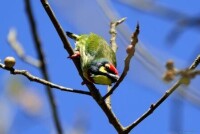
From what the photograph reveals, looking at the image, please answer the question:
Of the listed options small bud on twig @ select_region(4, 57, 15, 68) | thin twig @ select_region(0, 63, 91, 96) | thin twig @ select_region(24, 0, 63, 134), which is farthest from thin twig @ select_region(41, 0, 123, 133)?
thin twig @ select_region(24, 0, 63, 134)

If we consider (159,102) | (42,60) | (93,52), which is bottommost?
(42,60)

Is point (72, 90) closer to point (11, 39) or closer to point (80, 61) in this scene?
point (80, 61)

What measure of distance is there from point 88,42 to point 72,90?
0.86 meters

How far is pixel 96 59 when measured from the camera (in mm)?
2893

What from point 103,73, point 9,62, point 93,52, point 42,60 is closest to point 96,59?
point 93,52

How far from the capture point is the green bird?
253 cm

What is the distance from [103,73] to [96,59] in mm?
338

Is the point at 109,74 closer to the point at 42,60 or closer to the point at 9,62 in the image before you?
the point at 9,62

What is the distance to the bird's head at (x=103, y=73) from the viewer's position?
247 cm

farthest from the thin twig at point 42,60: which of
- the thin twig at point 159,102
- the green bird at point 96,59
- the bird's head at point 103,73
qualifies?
the thin twig at point 159,102

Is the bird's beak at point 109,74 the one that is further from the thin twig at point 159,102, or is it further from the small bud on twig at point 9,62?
the small bud on twig at point 9,62

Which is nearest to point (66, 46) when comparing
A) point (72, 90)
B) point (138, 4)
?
point (72, 90)

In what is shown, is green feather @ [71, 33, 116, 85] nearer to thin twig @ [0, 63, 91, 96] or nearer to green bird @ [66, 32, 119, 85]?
green bird @ [66, 32, 119, 85]

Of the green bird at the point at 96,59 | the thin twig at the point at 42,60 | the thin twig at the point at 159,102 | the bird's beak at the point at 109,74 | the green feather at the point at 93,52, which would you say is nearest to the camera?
the thin twig at the point at 159,102
